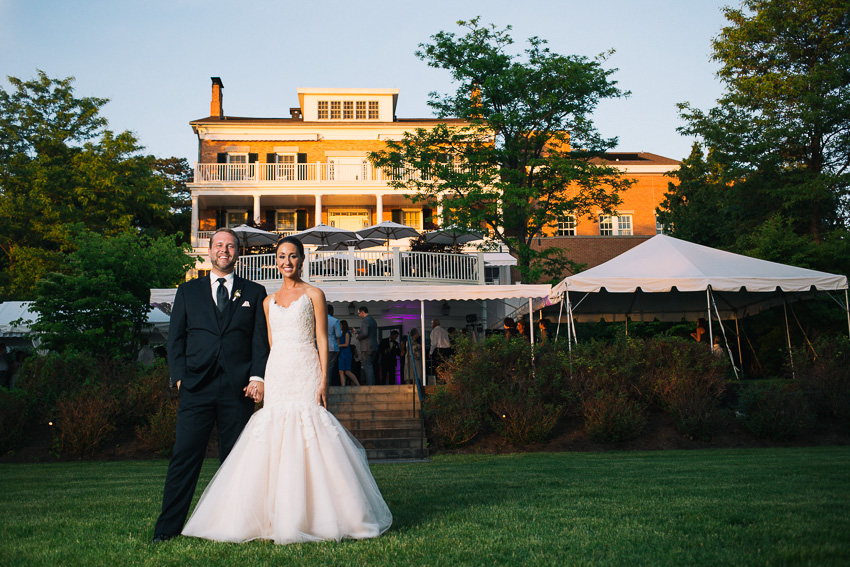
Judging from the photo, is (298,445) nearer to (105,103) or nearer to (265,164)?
(265,164)

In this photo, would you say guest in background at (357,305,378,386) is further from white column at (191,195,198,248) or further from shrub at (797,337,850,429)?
white column at (191,195,198,248)

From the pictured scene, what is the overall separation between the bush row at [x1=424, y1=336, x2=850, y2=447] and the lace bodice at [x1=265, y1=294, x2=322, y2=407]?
8.65 m

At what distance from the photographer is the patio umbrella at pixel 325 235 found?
84.9 feet

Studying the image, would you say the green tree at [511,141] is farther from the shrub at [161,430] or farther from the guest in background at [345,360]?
the shrub at [161,430]

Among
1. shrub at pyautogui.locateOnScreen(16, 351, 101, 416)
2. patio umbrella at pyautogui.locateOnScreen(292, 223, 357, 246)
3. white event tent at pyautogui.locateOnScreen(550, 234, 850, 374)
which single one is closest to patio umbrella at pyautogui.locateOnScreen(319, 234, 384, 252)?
patio umbrella at pyautogui.locateOnScreen(292, 223, 357, 246)

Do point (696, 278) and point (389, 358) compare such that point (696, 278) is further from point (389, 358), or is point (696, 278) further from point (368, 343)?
point (389, 358)

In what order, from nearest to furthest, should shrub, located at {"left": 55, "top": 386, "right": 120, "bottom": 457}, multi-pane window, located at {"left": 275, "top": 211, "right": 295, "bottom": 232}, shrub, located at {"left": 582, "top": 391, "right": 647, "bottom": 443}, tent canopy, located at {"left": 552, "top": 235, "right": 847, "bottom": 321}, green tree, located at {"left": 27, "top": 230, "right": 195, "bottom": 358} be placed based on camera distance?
shrub, located at {"left": 582, "top": 391, "right": 647, "bottom": 443} → shrub, located at {"left": 55, "top": 386, "right": 120, "bottom": 457} → tent canopy, located at {"left": 552, "top": 235, "right": 847, "bottom": 321} → green tree, located at {"left": 27, "top": 230, "right": 195, "bottom": 358} → multi-pane window, located at {"left": 275, "top": 211, "right": 295, "bottom": 232}

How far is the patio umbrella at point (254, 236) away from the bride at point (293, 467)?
67.9 ft

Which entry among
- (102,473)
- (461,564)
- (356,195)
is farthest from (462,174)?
(461,564)

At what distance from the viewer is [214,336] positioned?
16.1ft

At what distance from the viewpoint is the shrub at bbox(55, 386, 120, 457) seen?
13023 mm

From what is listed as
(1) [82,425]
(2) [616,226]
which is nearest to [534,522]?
(1) [82,425]

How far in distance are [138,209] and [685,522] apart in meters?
34.5

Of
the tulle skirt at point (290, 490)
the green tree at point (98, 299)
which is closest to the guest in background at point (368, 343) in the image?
the green tree at point (98, 299)
